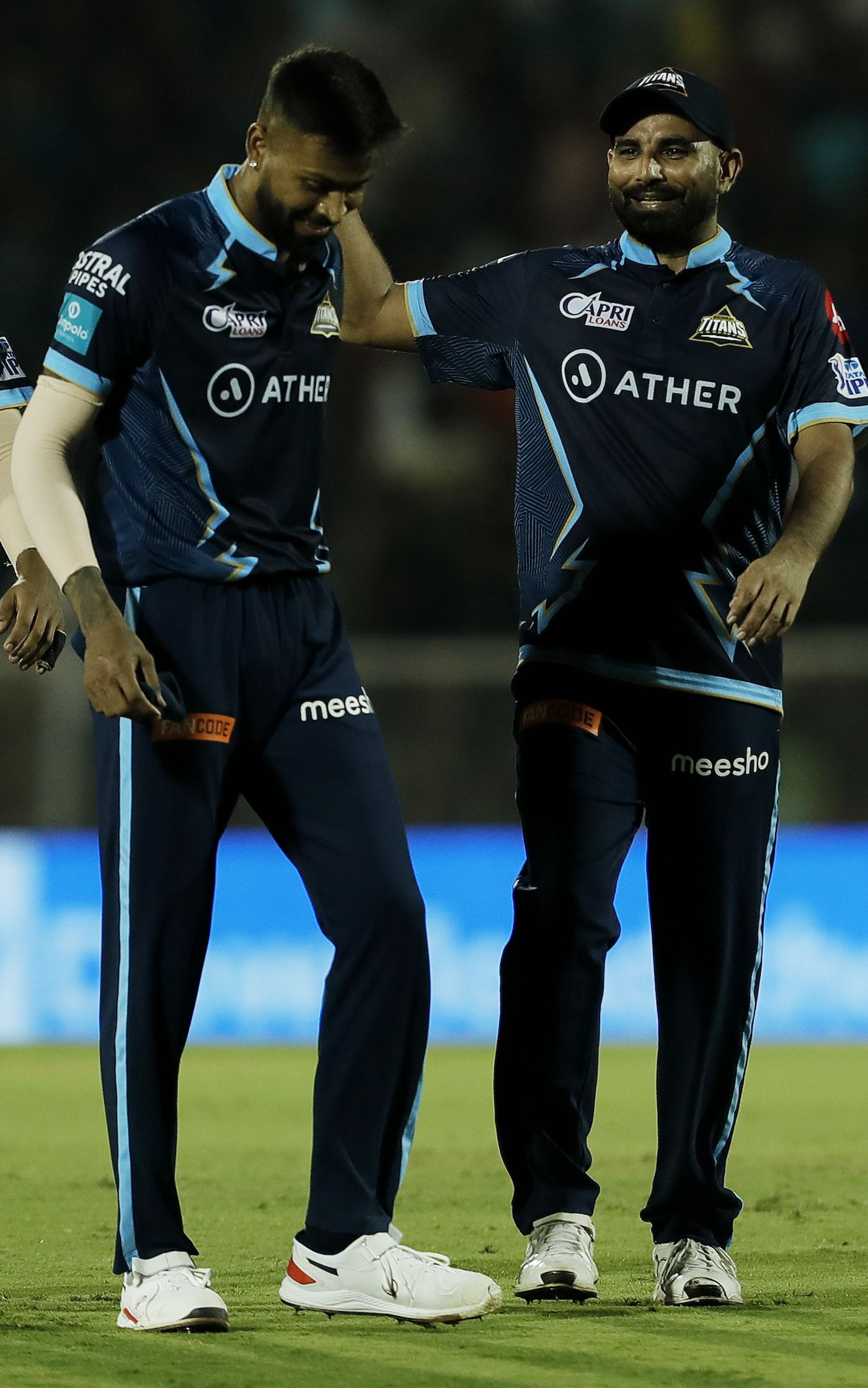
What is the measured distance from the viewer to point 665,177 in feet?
13.6

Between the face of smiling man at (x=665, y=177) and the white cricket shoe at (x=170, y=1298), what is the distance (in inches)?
89.3

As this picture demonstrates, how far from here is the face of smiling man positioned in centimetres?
414

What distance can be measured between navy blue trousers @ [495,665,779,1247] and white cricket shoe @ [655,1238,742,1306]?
62 millimetres

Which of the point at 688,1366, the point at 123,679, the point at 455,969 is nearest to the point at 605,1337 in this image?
the point at 688,1366

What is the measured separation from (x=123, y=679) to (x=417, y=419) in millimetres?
9690

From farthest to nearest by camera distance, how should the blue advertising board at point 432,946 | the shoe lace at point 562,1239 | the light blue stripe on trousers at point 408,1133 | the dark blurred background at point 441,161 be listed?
the dark blurred background at point 441,161 → the blue advertising board at point 432,946 → the shoe lace at point 562,1239 → the light blue stripe on trousers at point 408,1133

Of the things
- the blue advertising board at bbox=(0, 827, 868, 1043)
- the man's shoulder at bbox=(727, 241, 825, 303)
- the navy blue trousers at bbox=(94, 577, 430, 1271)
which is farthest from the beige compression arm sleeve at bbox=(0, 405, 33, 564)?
the blue advertising board at bbox=(0, 827, 868, 1043)

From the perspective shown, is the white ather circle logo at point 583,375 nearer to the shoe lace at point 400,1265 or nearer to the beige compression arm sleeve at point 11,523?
the beige compression arm sleeve at point 11,523

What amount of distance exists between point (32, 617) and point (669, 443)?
1364mm

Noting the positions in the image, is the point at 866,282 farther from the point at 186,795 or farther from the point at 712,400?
the point at 186,795

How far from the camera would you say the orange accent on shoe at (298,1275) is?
3668 millimetres

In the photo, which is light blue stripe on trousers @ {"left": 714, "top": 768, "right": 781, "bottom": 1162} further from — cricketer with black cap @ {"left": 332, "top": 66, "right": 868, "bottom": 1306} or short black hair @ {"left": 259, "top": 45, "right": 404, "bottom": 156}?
short black hair @ {"left": 259, "top": 45, "right": 404, "bottom": 156}

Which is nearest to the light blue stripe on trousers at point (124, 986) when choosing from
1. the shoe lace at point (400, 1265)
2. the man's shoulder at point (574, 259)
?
the shoe lace at point (400, 1265)

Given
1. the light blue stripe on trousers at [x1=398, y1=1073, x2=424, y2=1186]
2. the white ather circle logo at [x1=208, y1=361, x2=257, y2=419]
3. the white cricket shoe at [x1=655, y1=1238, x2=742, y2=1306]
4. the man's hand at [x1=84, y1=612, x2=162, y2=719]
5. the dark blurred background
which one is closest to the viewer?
the man's hand at [x1=84, y1=612, x2=162, y2=719]
